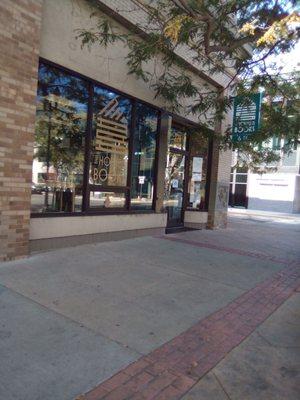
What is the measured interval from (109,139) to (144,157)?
4.56 ft

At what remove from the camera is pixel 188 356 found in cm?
362

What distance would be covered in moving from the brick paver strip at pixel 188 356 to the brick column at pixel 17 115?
3204mm

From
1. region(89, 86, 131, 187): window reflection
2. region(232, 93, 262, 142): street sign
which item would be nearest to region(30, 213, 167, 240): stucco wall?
region(89, 86, 131, 187): window reflection

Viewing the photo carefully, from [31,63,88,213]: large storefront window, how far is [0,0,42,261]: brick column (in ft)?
2.05

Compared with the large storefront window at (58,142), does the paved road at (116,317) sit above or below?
below

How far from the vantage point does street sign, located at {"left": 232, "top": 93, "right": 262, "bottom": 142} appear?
9.84m

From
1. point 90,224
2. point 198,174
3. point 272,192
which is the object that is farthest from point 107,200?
point 272,192

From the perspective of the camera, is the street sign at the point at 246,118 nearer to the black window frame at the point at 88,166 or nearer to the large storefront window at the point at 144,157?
the black window frame at the point at 88,166

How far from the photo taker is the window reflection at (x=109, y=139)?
784 centimetres

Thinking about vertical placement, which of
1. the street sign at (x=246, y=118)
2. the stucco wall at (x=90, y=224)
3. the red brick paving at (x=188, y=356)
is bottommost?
the red brick paving at (x=188, y=356)

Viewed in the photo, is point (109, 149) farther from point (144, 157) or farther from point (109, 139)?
point (144, 157)

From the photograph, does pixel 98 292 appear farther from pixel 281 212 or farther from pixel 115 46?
pixel 281 212

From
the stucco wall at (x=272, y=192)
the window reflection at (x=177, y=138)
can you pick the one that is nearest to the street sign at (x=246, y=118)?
the window reflection at (x=177, y=138)

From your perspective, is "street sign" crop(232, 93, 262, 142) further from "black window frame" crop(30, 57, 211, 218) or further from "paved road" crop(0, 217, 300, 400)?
"paved road" crop(0, 217, 300, 400)
